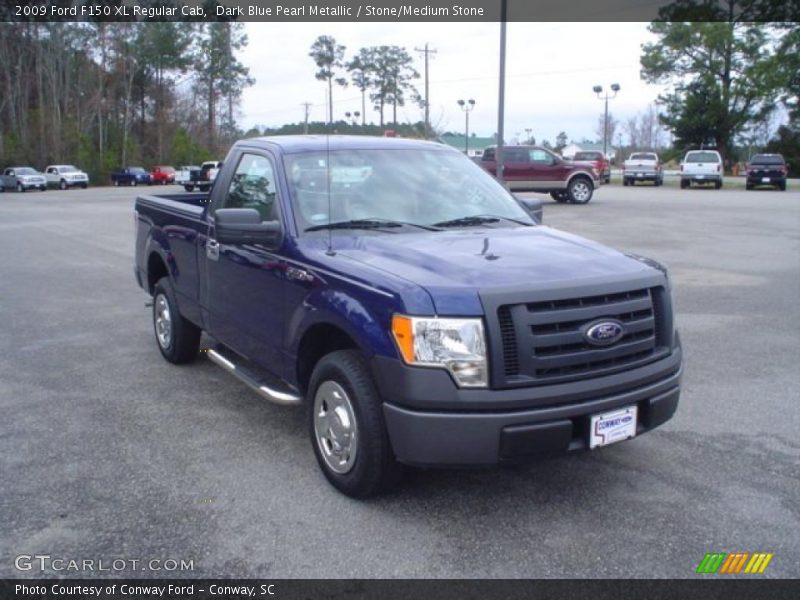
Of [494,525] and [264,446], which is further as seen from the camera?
[264,446]

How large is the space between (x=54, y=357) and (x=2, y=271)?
6507 mm

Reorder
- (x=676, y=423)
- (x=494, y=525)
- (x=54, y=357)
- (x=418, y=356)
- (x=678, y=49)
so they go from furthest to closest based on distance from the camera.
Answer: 1. (x=678, y=49)
2. (x=54, y=357)
3. (x=676, y=423)
4. (x=494, y=525)
5. (x=418, y=356)

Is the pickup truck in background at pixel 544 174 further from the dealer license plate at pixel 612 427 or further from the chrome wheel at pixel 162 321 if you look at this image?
the dealer license plate at pixel 612 427

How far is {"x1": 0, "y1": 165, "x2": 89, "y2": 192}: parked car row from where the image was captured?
49812 mm

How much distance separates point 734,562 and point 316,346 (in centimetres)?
237

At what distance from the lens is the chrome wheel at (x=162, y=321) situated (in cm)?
672

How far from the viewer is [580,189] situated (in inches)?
1081

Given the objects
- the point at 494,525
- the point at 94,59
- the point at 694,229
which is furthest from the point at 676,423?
the point at 94,59

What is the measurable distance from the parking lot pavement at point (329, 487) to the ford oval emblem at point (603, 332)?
2.13 ft

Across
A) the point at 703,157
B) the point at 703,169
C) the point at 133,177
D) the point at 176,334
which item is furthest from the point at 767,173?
the point at 133,177

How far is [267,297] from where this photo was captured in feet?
15.7

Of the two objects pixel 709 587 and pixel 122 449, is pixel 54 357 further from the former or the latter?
pixel 709 587

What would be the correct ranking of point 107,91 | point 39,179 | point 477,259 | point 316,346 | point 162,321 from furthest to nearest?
point 107,91 < point 39,179 < point 162,321 < point 316,346 < point 477,259

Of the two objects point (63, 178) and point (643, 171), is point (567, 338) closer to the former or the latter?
point (643, 171)
